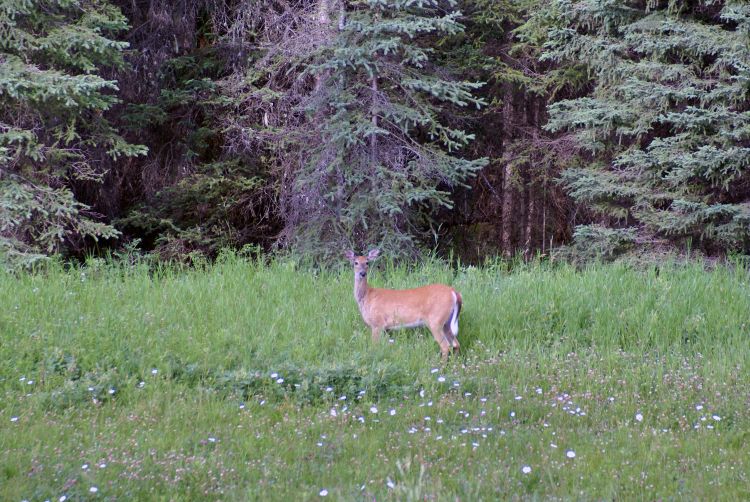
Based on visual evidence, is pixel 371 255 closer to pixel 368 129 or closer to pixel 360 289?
pixel 360 289

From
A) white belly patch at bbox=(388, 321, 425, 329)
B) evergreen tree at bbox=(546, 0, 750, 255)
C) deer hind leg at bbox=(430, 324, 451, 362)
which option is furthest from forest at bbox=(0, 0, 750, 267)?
deer hind leg at bbox=(430, 324, 451, 362)

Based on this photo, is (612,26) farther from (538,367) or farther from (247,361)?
(247,361)

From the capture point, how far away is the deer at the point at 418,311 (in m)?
8.21

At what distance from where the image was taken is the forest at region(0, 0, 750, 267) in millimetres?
11180

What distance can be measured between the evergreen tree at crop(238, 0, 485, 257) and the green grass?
193 centimetres

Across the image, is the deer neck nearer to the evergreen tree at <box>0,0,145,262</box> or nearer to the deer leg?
the deer leg

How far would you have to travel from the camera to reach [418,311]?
8.37 meters

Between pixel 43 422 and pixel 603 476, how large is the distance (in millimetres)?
3803

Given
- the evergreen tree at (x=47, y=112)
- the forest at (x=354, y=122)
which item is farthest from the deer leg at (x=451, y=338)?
the evergreen tree at (x=47, y=112)

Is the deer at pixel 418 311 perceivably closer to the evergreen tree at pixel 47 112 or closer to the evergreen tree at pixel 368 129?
the evergreen tree at pixel 368 129

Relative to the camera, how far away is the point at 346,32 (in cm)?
1228

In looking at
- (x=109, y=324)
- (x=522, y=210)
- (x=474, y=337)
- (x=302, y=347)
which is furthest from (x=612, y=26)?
(x=109, y=324)

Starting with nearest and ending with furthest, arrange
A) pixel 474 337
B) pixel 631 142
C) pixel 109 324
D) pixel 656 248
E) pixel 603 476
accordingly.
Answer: pixel 603 476
pixel 109 324
pixel 474 337
pixel 656 248
pixel 631 142

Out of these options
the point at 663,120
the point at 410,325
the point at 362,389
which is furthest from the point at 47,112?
the point at 663,120
